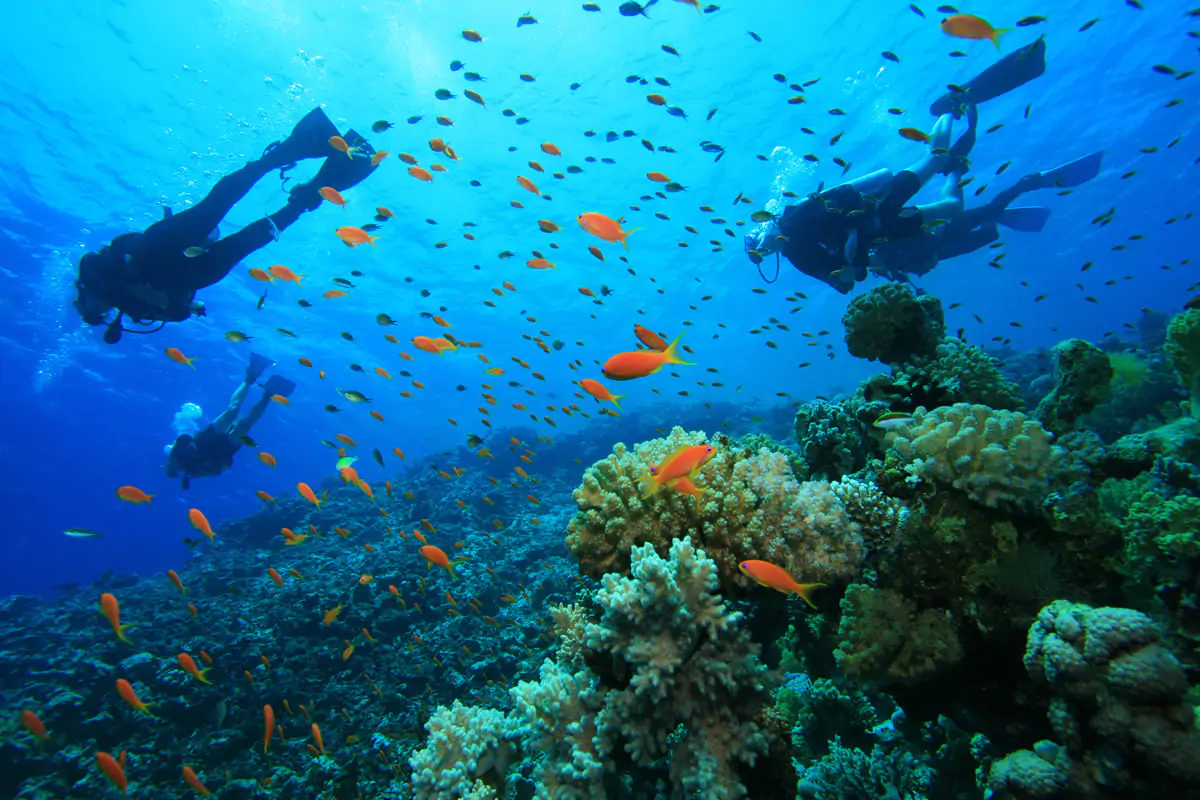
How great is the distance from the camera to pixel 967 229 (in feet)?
38.6

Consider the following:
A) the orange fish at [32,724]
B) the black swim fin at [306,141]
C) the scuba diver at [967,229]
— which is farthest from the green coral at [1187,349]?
the black swim fin at [306,141]

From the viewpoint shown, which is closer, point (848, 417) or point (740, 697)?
point (740, 697)

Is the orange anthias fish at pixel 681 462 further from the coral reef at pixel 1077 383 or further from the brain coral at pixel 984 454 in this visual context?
the coral reef at pixel 1077 383

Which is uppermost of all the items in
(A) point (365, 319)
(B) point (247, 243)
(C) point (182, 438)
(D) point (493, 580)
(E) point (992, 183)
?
(A) point (365, 319)

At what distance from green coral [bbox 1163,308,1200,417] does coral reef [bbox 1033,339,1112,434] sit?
2.02 ft

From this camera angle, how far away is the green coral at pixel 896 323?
5.21 metres

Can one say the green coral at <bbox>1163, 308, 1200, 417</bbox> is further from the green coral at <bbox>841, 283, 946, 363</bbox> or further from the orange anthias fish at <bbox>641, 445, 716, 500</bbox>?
the orange anthias fish at <bbox>641, 445, 716, 500</bbox>

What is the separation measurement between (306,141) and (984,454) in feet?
44.0

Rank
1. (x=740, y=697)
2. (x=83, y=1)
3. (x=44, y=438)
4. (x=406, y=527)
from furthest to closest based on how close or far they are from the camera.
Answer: (x=44, y=438) < (x=83, y=1) < (x=406, y=527) < (x=740, y=697)

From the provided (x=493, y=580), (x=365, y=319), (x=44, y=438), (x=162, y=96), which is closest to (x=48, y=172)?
(x=162, y=96)

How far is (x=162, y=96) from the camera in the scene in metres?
18.9

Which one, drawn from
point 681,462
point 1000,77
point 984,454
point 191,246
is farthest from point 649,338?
point 1000,77

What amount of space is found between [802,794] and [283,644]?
929cm

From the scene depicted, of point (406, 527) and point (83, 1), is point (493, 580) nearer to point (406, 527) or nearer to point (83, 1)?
point (406, 527)
